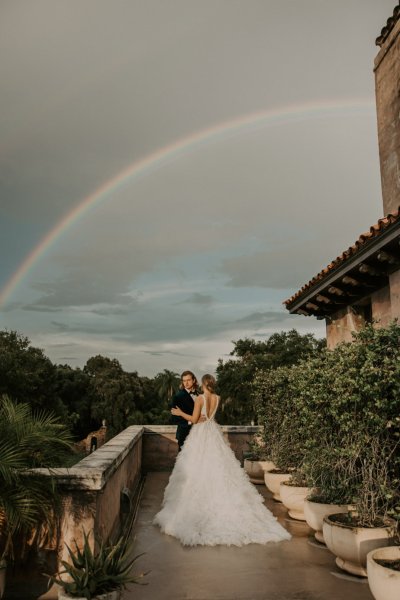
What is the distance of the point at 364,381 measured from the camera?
5055 millimetres

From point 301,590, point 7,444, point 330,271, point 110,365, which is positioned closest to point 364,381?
point 301,590

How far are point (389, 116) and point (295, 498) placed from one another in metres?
8.90

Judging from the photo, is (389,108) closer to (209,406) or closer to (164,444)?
(209,406)

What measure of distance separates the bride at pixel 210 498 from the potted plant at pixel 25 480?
6.92 ft

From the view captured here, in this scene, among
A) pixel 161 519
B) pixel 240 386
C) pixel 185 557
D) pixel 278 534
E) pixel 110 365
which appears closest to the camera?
pixel 185 557

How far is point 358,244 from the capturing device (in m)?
7.45

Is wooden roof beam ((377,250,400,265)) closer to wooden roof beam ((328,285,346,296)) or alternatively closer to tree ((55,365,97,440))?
wooden roof beam ((328,285,346,296))

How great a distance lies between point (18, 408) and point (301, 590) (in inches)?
122

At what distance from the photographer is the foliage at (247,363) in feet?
137

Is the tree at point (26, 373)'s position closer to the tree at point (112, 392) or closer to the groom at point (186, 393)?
the tree at point (112, 392)

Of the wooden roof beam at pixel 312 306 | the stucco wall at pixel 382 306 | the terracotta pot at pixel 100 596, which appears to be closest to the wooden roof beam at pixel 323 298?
the wooden roof beam at pixel 312 306

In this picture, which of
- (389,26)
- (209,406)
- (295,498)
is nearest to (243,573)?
(295,498)

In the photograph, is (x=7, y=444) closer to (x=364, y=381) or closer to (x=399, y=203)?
(x=364, y=381)

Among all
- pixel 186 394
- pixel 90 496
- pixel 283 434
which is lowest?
pixel 90 496
